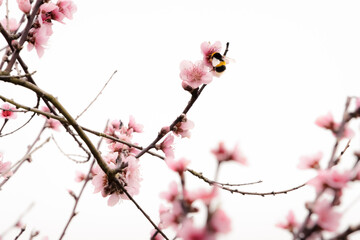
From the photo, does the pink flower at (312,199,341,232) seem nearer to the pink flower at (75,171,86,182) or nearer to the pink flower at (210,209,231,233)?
the pink flower at (210,209,231,233)

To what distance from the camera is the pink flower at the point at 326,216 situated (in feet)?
2.07

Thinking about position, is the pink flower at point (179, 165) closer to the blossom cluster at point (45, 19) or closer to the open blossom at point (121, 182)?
the open blossom at point (121, 182)

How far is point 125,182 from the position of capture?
1.61 m

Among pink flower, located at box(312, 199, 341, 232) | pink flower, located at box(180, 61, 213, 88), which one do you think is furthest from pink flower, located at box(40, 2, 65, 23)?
pink flower, located at box(312, 199, 341, 232)

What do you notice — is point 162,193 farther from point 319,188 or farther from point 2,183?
point 2,183

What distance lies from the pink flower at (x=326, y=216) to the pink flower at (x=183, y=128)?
946mm

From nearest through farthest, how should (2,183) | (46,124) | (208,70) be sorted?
(208,70), (2,183), (46,124)

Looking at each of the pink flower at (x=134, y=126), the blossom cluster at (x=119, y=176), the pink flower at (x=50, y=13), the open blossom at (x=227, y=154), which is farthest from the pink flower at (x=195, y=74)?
the open blossom at (x=227, y=154)

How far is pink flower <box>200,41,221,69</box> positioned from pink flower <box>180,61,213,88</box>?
1.3 inches

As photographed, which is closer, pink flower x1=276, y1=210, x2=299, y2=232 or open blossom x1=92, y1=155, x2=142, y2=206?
pink flower x1=276, y1=210, x2=299, y2=232

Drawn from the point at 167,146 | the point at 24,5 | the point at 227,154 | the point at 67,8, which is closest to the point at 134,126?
the point at 167,146

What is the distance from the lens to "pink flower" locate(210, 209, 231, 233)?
53 cm

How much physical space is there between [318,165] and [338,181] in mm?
243

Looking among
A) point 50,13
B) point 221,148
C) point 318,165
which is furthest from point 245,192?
point 50,13
